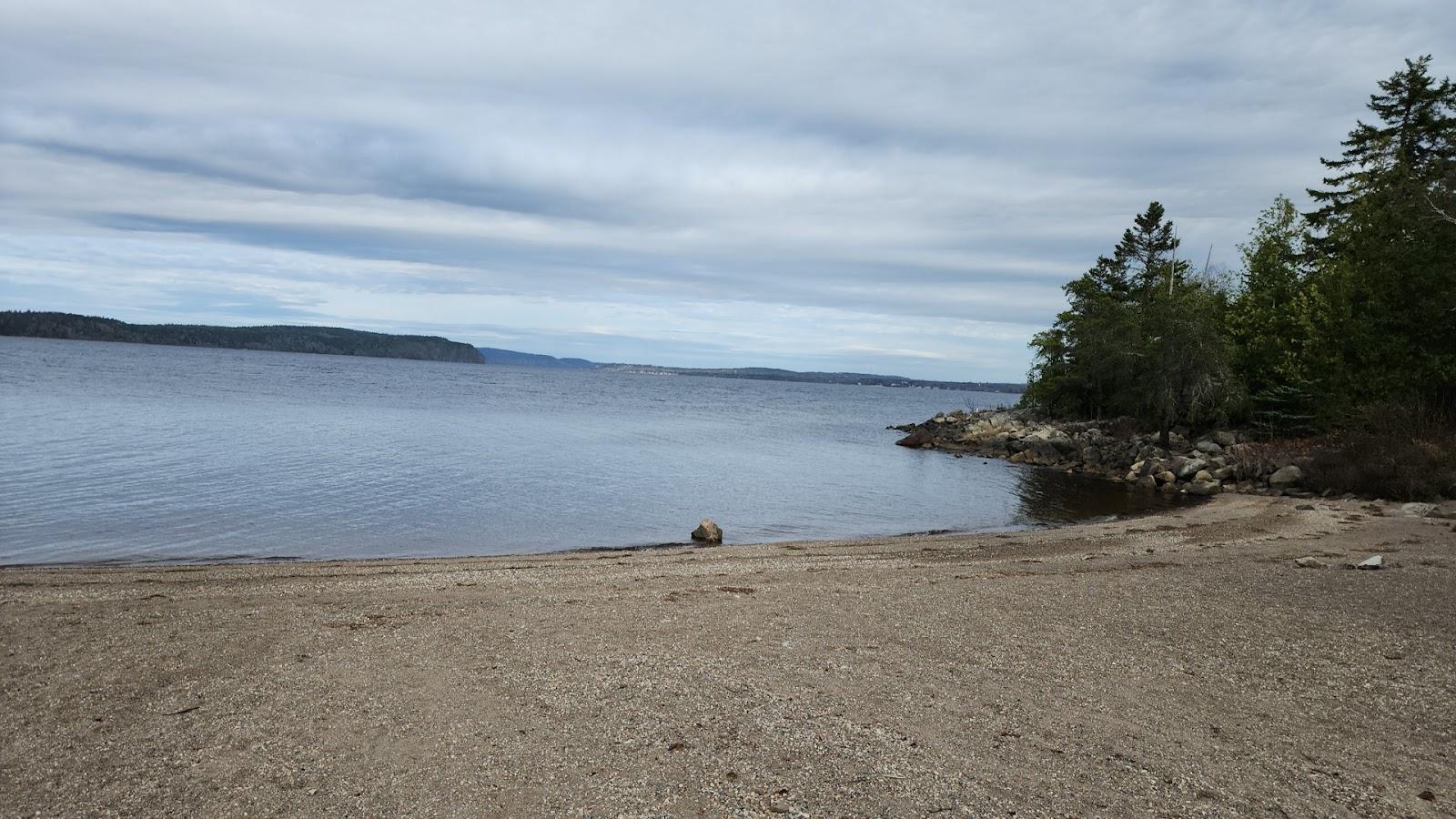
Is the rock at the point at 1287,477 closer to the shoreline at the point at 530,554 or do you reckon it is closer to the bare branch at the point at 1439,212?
the shoreline at the point at 530,554

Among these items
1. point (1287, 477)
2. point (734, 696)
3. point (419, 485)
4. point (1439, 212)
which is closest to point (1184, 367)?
point (1287, 477)

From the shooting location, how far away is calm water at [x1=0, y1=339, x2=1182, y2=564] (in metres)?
17.7

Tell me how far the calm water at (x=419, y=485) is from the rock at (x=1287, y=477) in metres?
4.07

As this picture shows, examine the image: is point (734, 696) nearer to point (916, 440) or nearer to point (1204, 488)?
point (1204, 488)

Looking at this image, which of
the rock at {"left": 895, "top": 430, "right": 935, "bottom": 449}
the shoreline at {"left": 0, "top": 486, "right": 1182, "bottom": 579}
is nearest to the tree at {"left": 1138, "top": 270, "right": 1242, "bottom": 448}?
the shoreline at {"left": 0, "top": 486, "right": 1182, "bottom": 579}

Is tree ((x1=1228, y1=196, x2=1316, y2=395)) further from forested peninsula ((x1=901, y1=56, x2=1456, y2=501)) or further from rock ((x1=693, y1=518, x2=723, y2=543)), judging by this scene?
rock ((x1=693, y1=518, x2=723, y2=543))

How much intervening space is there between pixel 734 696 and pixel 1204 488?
28155 millimetres

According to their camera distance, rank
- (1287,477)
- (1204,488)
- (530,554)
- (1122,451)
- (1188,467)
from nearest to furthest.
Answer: (530,554) → (1287,477) → (1204,488) → (1188,467) → (1122,451)

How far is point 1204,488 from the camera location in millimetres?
29703

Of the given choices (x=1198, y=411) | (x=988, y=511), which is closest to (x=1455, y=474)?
(x=988, y=511)

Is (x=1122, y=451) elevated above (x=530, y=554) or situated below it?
above

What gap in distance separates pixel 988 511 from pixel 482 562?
16.4 m

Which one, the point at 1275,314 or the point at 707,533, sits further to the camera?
the point at 1275,314

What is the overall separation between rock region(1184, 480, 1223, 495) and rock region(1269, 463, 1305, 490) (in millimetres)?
1839
